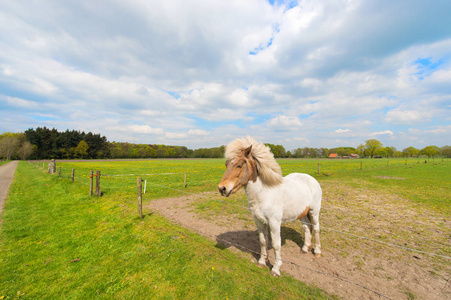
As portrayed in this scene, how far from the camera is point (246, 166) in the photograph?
3.14 meters

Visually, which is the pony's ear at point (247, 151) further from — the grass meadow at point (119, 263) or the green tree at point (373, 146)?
the green tree at point (373, 146)

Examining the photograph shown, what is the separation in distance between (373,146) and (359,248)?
464ft

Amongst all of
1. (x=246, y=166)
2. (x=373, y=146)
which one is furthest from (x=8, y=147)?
(x=373, y=146)

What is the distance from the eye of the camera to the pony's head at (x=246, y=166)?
118 inches

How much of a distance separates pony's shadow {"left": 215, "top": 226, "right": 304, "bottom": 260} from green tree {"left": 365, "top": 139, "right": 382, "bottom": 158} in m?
141

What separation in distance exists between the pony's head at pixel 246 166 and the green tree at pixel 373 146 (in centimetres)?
14365

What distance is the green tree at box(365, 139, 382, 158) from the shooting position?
363ft

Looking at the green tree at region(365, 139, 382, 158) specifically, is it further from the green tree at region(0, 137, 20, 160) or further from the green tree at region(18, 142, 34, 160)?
the green tree at region(0, 137, 20, 160)

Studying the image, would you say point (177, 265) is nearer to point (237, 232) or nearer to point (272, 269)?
point (272, 269)

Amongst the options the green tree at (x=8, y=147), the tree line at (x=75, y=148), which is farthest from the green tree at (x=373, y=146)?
the green tree at (x=8, y=147)

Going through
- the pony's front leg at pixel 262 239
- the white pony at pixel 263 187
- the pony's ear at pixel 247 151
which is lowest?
the pony's front leg at pixel 262 239

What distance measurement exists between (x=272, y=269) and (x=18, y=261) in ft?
19.2

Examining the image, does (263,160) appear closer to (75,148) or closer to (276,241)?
(276,241)

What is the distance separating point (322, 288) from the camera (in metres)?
3.18
